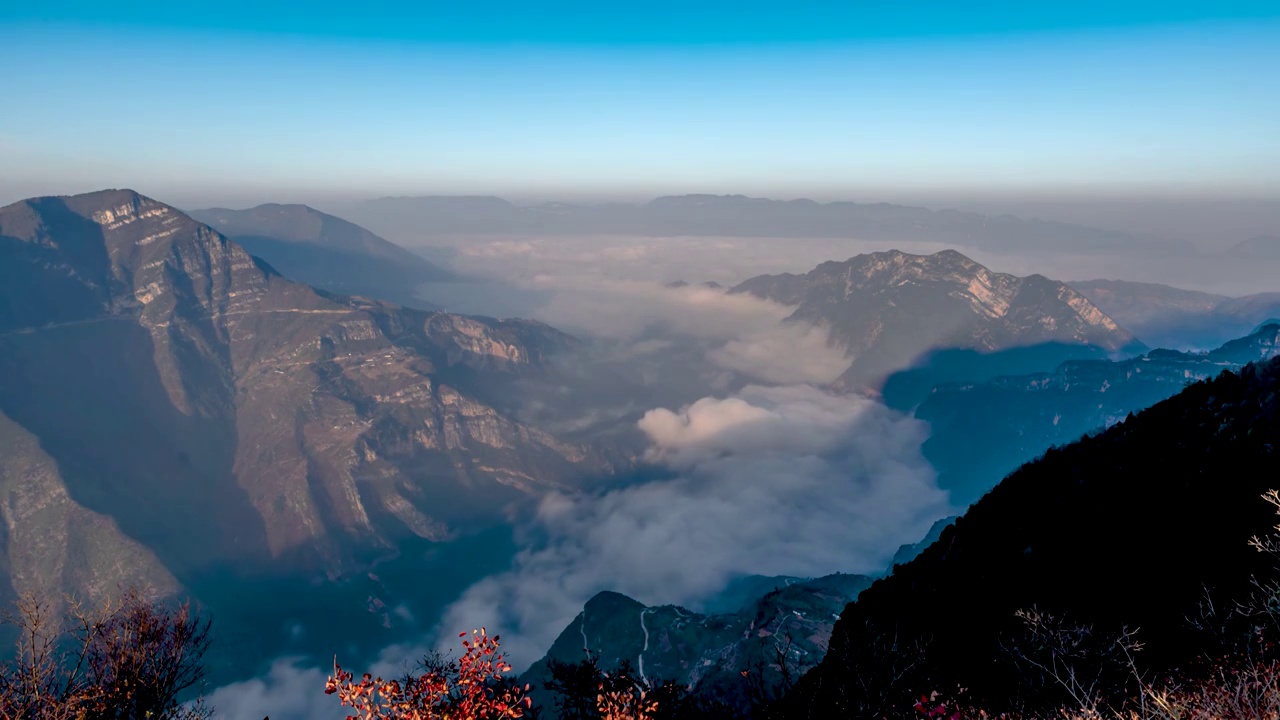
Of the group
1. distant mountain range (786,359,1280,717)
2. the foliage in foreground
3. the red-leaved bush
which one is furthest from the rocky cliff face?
the red-leaved bush

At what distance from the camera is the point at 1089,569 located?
47594 millimetres

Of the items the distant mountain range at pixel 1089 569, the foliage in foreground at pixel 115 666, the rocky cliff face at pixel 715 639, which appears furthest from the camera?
the rocky cliff face at pixel 715 639

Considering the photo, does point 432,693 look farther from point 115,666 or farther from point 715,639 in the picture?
point 715,639

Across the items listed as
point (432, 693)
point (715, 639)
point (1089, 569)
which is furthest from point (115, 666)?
point (715, 639)

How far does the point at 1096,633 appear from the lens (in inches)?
1497

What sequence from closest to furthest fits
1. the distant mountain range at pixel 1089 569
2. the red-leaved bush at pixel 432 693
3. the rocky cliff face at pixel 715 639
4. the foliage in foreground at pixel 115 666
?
the red-leaved bush at pixel 432 693
the foliage in foreground at pixel 115 666
the distant mountain range at pixel 1089 569
the rocky cliff face at pixel 715 639

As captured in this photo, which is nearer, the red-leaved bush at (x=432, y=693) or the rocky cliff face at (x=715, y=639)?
the red-leaved bush at (x=432, y=693)

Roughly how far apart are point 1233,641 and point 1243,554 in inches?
614

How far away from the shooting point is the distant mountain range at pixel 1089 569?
33750 millimetres

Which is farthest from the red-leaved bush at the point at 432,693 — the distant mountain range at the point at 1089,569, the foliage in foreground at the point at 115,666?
the distant mountain range at the point at 1089,569

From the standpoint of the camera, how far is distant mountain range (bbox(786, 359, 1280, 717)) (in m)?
33.8

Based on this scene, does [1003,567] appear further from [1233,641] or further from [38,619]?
[38,619]

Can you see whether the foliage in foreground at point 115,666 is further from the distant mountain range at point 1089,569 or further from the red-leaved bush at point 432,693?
the distant mountain range at point 1089,569

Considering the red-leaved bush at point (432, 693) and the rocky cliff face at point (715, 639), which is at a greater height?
the red-leaved bush at point (432, 693)
